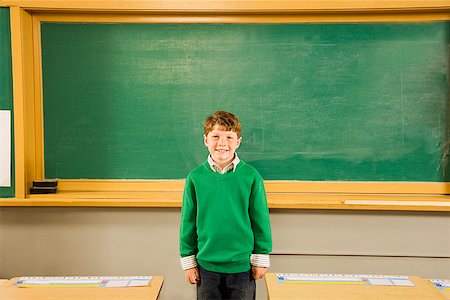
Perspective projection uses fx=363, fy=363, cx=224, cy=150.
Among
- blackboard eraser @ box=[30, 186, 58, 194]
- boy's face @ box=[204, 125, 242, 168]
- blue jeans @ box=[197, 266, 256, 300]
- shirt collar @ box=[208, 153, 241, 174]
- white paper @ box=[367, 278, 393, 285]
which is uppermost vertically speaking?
boy's face @ box=[204, 125, 242, 168]

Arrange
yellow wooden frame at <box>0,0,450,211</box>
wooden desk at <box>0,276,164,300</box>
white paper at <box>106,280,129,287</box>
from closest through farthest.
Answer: wooden desk at <box>0,276,164,300</box>
white paper at <box>106,280,129,287</box>
yellow wooden frame at <box>0,0,450,211</box>

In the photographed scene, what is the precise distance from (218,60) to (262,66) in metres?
0.26

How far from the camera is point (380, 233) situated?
2.05 meters

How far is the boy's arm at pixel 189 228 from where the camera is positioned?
1595 mm

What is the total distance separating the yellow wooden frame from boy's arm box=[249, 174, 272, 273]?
425 mm

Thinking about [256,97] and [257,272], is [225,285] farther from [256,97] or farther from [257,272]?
[256,97]

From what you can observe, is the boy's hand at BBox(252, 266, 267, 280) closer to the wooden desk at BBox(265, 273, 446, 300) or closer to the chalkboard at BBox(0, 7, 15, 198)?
the wooden desk at BBox(265, 273, 446, 300)

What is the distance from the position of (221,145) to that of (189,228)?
0.39 m

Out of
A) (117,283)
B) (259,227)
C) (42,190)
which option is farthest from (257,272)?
(42,190)

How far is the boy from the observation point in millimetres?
1552

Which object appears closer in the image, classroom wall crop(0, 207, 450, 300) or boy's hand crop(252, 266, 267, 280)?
boy's hand crop(252, 266, 267, 280)

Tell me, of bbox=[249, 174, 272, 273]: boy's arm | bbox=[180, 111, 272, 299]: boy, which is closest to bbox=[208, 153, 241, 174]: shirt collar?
bbox=[180, 111, 272, 299]: boy

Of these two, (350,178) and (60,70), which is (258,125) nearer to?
(350,178)

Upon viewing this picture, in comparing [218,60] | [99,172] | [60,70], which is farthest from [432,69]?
[60,70]
